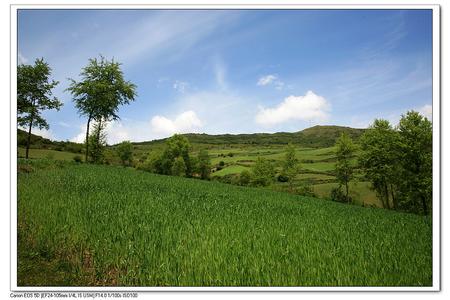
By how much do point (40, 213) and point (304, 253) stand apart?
5245mm

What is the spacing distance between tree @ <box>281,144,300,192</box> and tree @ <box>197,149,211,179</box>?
51.2 ft

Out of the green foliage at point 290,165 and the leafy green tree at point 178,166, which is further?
the leafy green tree at point 178,166

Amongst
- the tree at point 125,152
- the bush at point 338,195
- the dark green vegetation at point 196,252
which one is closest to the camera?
the dark green vegetation at point 196,252

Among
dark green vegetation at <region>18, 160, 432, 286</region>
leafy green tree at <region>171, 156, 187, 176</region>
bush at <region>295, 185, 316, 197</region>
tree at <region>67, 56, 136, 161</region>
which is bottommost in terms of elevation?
bush at <region>295, 185, 316, 197</region>

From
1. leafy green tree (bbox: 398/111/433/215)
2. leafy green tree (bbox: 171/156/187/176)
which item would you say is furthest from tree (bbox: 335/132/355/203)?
leafy green tree (bbox: 171/156/187/176)

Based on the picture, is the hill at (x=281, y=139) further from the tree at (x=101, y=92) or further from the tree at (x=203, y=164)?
the tree at (x=101, y=92)

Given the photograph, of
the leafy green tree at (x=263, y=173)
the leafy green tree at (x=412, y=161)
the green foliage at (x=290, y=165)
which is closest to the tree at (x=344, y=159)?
the leafy green tree at (x=412, y=161)

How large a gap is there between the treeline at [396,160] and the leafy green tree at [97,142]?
22.1 meters

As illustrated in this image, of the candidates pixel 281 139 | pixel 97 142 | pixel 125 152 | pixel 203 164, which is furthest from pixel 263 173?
pixel 97 142

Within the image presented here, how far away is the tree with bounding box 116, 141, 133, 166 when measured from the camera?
54.8 meters

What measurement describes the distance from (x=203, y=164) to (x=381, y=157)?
100ft

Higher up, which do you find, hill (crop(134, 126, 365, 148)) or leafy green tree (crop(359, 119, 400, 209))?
hill (crop(134, 126, 365, 148))

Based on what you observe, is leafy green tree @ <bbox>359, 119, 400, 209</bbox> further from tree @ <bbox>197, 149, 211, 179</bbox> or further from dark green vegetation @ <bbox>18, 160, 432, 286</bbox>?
tree @ <bbox>197, 149, 211, 179</bbox>

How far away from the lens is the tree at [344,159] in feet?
101
